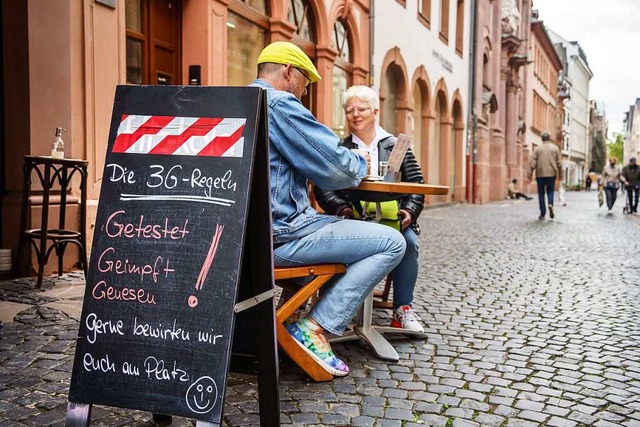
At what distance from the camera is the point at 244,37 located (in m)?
9.86

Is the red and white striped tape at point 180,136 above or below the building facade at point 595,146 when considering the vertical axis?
below

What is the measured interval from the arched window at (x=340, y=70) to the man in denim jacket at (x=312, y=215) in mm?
9798

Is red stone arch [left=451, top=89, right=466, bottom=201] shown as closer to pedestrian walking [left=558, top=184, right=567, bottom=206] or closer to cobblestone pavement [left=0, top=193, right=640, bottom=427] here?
pedestrian walking [left=558, top=184, right=567, bottom=206]

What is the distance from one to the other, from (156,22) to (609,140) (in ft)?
414

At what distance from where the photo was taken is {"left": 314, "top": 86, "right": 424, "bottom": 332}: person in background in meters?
4.16

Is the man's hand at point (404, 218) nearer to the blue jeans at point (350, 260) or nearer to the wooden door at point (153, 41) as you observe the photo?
the blue jeans at point (350, 260)

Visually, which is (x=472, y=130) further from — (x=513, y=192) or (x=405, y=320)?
(x=405, y=320)

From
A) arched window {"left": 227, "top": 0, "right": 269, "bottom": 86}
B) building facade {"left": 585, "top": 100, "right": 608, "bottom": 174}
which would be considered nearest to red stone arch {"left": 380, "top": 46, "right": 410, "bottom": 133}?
arched window {"left": 227, "top": 0, "right": 269, "bottom": 86}

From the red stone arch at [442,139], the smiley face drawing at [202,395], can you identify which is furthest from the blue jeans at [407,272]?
the red stone arch at [442,139]

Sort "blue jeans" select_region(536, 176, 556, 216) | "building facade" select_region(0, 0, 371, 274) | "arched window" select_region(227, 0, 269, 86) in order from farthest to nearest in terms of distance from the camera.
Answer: "blue jeans" select_region(536, 176, 556, 216) → "arched window" select_region(227, 0, 269, 86) → "building facade" select_region(0, 0, 371, 274)

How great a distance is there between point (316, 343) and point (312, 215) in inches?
25.4

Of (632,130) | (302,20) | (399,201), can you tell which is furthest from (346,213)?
(632,130)

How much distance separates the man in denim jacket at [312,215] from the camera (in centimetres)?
301

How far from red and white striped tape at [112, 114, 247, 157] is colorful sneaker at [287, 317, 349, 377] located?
1230mm
